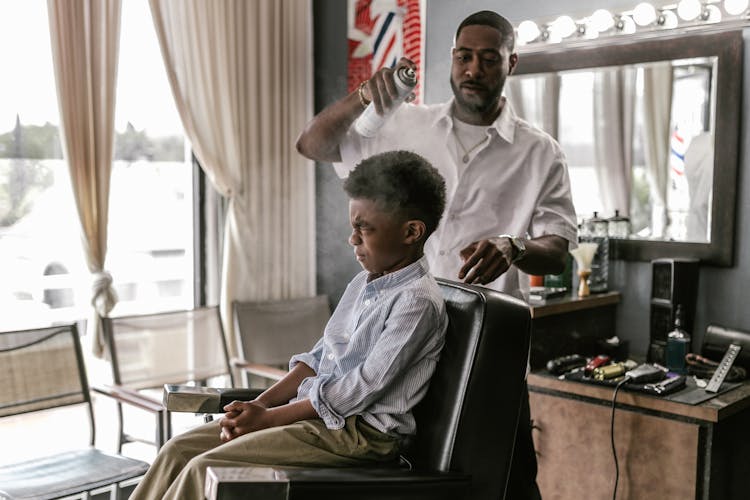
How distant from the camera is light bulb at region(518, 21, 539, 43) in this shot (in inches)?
118

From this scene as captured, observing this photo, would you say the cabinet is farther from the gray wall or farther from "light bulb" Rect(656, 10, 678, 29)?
"light bulb" Rect(656, 10, 678, 29)

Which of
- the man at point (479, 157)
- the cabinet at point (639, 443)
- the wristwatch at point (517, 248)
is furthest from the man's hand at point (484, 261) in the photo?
the cabinet at point (639, 443)

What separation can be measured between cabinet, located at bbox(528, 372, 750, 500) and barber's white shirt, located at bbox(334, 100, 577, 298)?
59 cm

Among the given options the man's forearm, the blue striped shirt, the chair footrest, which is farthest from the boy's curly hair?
the chair footrest

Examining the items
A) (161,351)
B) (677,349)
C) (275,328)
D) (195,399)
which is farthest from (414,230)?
(275,328)

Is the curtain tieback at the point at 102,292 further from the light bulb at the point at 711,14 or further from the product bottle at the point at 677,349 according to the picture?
the light bulb at the point at 711,14

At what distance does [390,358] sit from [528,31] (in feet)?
6.17

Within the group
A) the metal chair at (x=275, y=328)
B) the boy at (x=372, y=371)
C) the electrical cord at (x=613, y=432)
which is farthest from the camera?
the metal chair at (x=275, y=328)

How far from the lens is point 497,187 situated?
2.12m

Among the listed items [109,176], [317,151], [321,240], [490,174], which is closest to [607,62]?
[490,174]

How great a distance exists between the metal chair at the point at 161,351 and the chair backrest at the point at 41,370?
9cm

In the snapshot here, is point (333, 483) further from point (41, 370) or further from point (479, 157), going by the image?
point (41, 370)

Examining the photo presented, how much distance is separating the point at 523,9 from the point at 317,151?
137 cm

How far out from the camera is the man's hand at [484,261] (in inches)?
66.7
